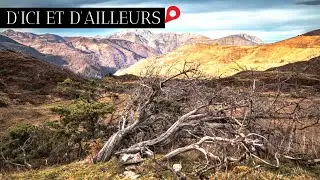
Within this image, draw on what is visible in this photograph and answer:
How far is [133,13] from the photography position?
12406mm

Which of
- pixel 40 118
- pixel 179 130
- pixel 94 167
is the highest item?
pixel 179 130

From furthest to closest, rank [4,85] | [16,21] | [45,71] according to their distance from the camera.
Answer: [45,71], [4,85], [16,21]

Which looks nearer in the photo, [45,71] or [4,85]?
[4,85]

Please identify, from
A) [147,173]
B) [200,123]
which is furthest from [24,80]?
[147,173]

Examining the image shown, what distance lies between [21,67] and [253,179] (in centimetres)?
7417

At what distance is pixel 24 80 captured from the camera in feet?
213

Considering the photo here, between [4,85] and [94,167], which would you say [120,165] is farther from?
[4,85]

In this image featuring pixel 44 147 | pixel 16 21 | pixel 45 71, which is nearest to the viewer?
pixel 16 21

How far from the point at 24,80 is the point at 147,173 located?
203 feet

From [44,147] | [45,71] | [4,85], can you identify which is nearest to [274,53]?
[45,71]

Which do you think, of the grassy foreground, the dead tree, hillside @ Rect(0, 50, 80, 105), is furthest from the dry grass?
hillside @ Rect(0, 50, 80, 105)

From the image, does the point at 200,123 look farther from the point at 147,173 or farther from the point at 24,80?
the point at 24,80

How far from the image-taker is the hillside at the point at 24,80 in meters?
50.8

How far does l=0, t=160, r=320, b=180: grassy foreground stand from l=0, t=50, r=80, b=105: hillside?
37.4m
